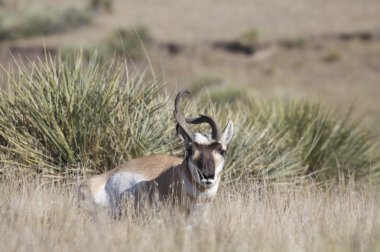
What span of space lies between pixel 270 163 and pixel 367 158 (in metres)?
2.96

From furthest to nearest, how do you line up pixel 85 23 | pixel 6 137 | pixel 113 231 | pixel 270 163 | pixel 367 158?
1. pixel 85 23
2. pixel 367 158
3. pixel 270 163
4. pixel 6 137
5. pixel 113 231

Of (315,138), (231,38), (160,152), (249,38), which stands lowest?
(231,38)

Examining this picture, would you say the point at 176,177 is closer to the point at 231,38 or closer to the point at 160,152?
the point at 160,152

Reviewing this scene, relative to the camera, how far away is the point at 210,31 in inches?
2015

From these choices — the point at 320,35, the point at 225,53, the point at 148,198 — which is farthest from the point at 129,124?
the point at 320,35

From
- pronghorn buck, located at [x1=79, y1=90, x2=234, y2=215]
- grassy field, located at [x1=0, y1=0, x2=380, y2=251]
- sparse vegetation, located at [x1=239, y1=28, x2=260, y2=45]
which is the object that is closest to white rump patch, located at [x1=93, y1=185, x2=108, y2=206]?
pronghorn buck, located at [x1=79, y1=90, x2=234, y2=215]

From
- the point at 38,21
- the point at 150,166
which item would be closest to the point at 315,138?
the point at 150,166

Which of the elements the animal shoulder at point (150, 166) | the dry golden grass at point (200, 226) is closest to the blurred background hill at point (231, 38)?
the animal shoulder at point (150, 166)

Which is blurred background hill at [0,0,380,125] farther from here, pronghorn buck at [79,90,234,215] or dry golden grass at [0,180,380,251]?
dry golden grass at [0,180,380,251]

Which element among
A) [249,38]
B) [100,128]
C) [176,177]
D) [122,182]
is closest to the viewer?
[176,177]

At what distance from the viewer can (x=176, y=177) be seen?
9148mm

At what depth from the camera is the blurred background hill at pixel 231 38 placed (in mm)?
39812

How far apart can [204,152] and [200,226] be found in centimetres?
92

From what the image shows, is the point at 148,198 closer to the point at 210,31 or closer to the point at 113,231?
the point at 113,231
